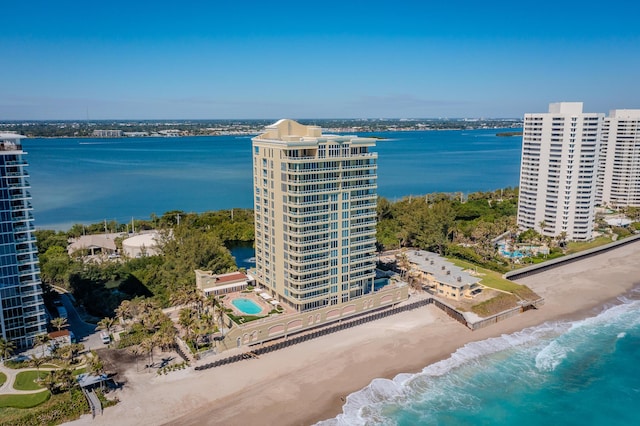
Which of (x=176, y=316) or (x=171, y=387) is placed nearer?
(x=171, y=387)

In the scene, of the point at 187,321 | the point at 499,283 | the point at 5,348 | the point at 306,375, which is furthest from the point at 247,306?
the point at 499,283

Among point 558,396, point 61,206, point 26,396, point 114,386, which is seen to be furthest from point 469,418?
point 61,206

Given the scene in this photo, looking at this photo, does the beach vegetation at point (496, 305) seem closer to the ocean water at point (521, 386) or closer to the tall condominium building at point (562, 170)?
the ocean water at point (521, 386)

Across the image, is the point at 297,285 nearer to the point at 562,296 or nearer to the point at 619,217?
the point at 562,296

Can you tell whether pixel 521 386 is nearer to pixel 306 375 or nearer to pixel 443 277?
pixel 306 375

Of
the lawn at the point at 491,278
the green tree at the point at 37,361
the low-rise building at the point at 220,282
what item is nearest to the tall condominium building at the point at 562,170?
the lawn at the point at 491,278
